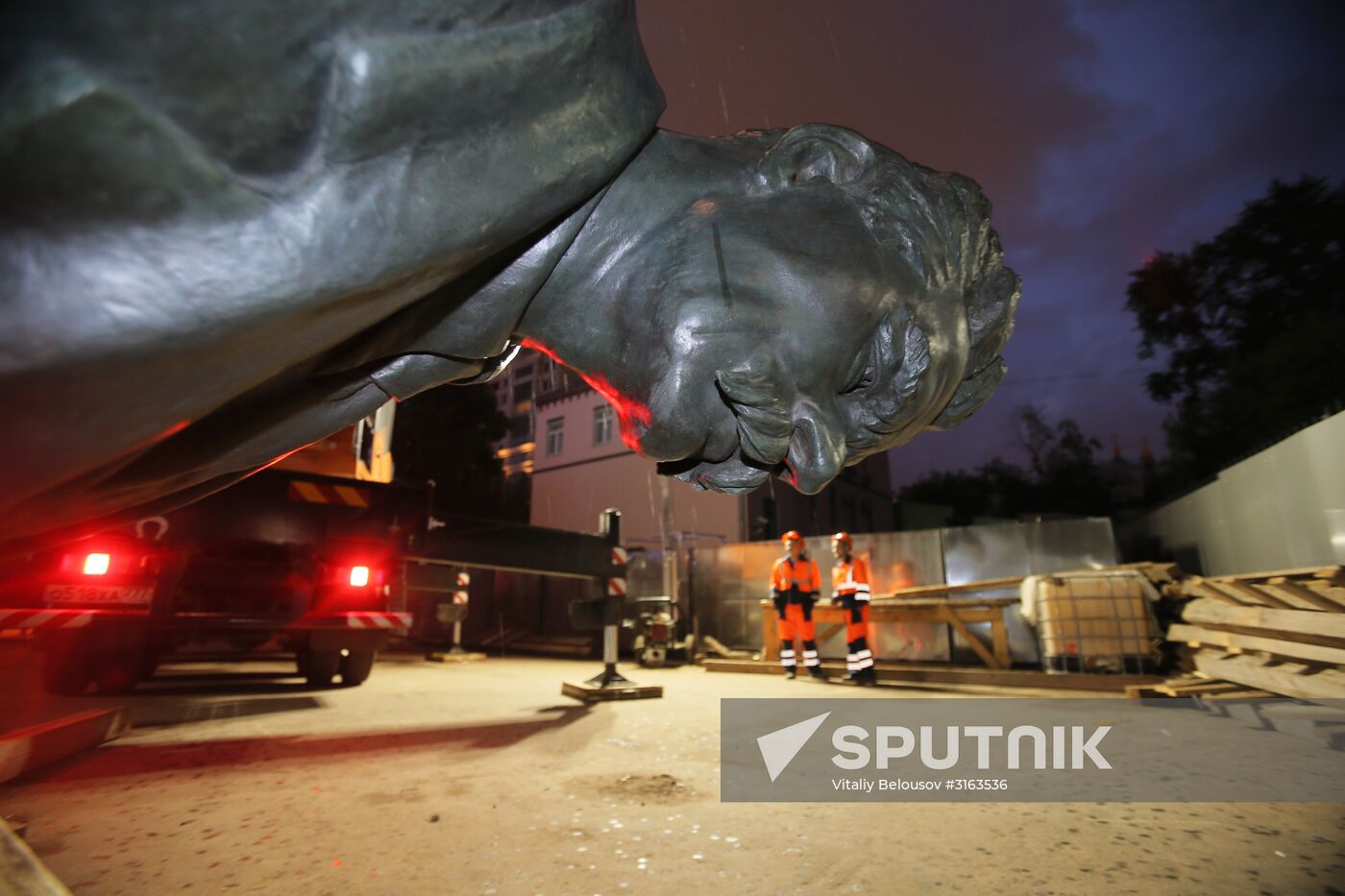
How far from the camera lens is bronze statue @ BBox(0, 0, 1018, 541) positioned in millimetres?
437

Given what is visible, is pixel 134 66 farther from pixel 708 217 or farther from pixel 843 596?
pixel 843 596

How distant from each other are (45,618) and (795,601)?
6.87m

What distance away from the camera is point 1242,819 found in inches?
104

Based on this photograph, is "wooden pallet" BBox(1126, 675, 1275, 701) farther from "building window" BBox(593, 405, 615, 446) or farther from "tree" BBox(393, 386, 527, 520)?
"building window" BBox(593, 405, 615, 446)

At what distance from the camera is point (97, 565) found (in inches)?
171

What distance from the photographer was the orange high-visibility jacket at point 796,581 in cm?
817

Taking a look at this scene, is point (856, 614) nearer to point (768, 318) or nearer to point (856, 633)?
point (856, 633)

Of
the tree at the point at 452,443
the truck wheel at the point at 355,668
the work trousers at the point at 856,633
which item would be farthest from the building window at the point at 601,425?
the truck wheel at the point at 355,668

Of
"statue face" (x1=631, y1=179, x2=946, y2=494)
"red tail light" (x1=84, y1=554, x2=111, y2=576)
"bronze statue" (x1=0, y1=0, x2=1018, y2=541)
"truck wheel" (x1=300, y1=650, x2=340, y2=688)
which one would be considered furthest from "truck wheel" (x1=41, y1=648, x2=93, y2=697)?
"statue face" (x1=631, y1=179, x2=946, y2=494)

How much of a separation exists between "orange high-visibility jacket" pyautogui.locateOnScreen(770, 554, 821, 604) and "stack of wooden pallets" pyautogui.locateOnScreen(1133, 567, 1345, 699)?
3.39 meters

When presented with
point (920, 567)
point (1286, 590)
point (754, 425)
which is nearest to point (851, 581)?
point (1286, 590)

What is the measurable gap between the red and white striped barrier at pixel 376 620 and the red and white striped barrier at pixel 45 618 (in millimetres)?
1536

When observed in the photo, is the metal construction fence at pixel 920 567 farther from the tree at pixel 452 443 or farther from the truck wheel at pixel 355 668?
the tree at pixel 452 443

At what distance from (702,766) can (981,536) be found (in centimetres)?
899
